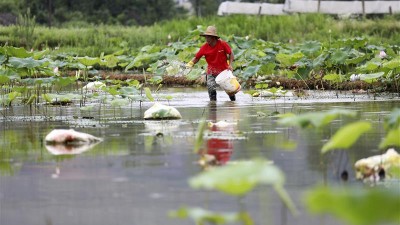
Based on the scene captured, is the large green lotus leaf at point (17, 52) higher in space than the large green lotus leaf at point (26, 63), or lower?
higher

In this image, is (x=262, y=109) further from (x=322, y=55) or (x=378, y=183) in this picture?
(x=378, y=183)

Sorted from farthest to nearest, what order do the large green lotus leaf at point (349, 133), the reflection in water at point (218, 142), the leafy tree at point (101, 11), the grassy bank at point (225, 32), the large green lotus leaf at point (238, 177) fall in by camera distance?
the leafy tree at point (101, 11), the grassy bank at point (225, 32), the reflection in water at point (218, 142), the large green lotus leaf at point (349, 133), the large green lotus leaf at point (238, 177)

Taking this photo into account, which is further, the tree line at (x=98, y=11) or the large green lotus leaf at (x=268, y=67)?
the tree line at (x=98, y=11)

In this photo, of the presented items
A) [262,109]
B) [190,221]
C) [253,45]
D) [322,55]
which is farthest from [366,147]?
[253,45]

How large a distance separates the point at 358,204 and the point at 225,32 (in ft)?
97.4

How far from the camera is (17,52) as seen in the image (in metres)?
12.8

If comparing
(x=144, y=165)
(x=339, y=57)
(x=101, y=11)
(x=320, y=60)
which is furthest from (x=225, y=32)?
(x=144, y=165)

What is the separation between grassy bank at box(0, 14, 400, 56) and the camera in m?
30.7

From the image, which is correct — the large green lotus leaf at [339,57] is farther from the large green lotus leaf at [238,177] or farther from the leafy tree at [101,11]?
the leafy tree at [101,11]

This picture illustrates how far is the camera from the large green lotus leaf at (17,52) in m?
12.6

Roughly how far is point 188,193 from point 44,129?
4272 mm

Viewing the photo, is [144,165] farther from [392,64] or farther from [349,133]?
[392,64]

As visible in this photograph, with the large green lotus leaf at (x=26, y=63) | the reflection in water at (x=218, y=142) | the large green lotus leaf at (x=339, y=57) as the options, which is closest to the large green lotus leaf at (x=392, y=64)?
the large green lotus leaf at (x=339, y=57)

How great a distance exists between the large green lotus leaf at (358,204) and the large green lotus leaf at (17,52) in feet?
34.1
